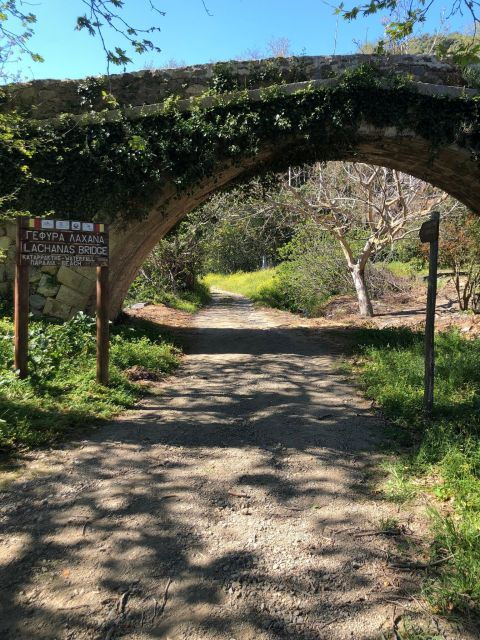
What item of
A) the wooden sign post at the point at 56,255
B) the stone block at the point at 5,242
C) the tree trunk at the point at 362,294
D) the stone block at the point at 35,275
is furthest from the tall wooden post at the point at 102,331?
the tree trunk at the point at 362,294

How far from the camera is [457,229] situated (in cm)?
1263

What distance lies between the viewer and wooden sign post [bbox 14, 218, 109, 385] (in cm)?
542

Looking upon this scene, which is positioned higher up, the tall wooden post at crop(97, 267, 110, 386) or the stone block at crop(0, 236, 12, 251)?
the stone block at crop(0, 236, 12, 251)

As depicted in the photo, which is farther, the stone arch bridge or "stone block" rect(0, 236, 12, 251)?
"stone block" rect(0, 236, 12, 251)

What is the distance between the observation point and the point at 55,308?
8875 mm

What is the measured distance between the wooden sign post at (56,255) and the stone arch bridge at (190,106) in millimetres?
3261

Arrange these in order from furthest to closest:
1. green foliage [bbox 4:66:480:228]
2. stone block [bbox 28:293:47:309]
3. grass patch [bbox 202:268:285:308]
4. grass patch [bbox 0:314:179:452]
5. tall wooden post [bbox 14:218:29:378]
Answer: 1. grass patch [bbox 202:268:285:308]
2. stone block [bbox 28:293:47:309]
3. green foliage [bbox 4:66:480:228]
4. tall wooden post [bbox 14:218:29:378]
5. grass patch [bbox 0:314:179:452]

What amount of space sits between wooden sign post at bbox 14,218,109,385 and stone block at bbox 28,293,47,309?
349 cm

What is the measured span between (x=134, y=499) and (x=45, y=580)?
0.87 m

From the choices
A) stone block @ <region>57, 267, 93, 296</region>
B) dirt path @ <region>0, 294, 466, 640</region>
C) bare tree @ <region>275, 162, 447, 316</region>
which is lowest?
dirt path @ <region>0, 294, 466, 640</region>

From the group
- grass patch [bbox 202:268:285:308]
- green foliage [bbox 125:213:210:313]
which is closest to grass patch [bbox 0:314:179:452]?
green foliage [bbox 125:213:210:313]

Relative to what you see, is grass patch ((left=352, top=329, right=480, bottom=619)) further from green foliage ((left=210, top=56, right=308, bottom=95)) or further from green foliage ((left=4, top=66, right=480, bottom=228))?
green foliage ((left=210, top=56, right=308, bottom=95))

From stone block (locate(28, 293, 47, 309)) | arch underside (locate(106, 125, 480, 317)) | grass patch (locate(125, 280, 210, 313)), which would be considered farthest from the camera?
grass patch (locate(125, 280, 210, 313))

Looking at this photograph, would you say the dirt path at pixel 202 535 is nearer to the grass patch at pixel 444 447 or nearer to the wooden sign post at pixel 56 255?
the grass patch at pixel 444 447
